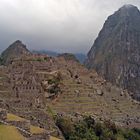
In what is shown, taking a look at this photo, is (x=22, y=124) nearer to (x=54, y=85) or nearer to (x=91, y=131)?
(x=91, y=131)

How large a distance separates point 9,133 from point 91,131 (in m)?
25.0

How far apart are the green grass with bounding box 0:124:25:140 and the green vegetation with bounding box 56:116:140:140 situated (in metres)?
16.7

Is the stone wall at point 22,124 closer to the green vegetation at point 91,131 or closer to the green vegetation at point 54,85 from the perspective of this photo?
the green vegetation at point 91,131

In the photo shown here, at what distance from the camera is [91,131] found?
51906 millimetres

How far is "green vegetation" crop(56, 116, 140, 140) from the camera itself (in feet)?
154

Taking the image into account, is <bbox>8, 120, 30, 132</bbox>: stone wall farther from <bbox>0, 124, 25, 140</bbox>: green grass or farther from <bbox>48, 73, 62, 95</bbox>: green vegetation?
<bbox>48, 73, 62, 95</bbox>: green vegetation

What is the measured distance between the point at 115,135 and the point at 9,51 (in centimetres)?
6046

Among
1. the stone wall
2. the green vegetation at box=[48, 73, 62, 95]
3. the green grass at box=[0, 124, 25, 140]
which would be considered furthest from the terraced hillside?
the green grass at box=[0, 124, 25, 140]

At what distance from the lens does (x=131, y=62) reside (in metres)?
197

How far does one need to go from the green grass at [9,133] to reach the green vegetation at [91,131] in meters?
16.7

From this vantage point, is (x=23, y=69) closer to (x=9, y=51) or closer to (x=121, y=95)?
(x=121, y=95)

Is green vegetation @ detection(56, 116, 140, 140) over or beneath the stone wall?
beneath

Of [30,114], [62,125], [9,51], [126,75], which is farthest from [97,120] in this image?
[126,75]

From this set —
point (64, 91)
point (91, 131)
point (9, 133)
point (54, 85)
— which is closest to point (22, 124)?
point (9, 133)
